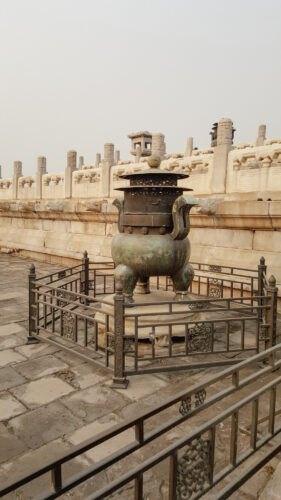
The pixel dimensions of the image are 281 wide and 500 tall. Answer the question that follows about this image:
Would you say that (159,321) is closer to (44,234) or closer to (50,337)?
(50,337)

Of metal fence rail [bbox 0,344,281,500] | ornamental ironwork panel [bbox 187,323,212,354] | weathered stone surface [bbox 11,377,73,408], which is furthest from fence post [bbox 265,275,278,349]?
weathered stone surface [bbox 11,377,73,408]

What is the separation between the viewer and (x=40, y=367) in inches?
160

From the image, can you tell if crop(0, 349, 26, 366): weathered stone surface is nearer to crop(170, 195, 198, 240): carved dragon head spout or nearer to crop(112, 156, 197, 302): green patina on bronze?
crop(112, 156, 197, 302): green patina on bronze

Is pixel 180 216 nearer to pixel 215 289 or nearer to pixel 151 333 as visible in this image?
pixel 151 333

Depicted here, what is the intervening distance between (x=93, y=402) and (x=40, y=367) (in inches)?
40.9

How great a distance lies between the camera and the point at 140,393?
349 centimetres

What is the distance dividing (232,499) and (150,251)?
3.02 metres

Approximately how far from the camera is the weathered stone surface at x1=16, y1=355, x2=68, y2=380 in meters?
3.89

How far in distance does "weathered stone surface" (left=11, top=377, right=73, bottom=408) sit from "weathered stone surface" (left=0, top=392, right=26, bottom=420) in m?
0.06

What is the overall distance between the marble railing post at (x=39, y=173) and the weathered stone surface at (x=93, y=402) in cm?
1265

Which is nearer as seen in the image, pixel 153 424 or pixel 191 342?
pixel 153 424

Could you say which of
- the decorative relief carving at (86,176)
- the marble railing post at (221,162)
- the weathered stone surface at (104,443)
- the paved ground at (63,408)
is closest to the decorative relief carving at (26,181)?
the decorative relief carving at (86,176)

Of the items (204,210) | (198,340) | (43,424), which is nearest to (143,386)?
(198,340)

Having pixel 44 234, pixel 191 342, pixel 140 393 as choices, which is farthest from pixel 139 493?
pixel 44 234
